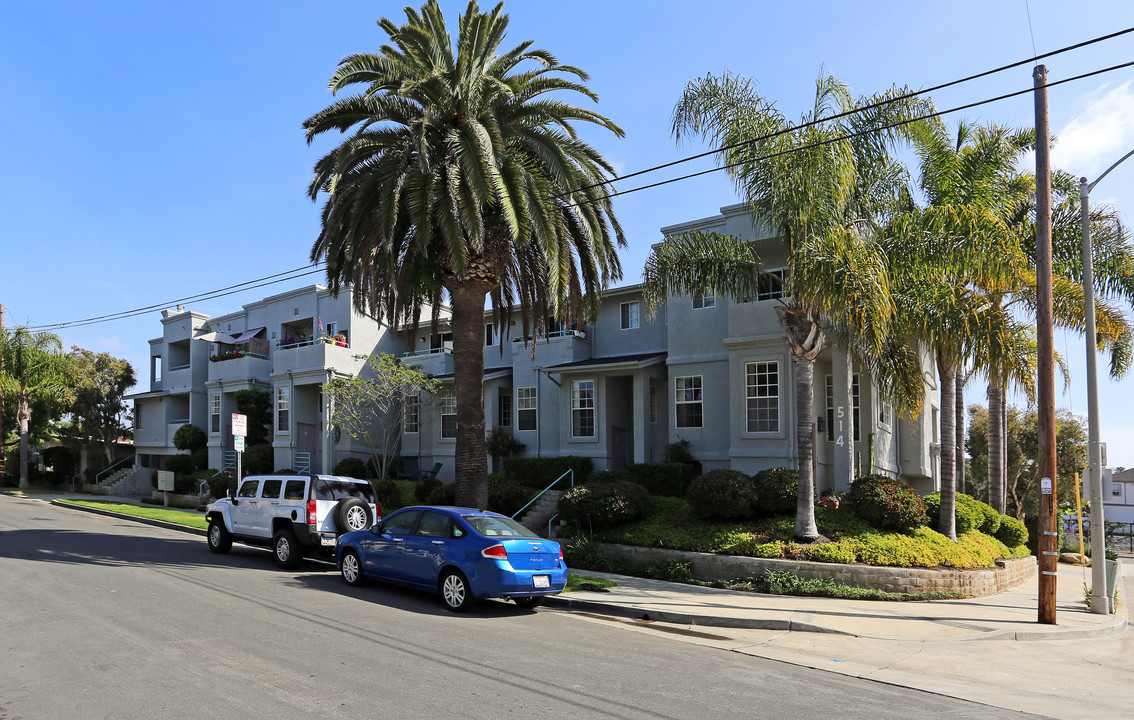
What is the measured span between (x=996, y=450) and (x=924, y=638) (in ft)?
45.7

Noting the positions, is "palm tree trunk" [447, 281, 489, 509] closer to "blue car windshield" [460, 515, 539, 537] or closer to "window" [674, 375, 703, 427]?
"blue car windshield" [460, 515, 539, 537]

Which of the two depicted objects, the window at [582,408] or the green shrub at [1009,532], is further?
the window at [582,408]

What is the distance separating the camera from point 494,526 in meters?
11.9

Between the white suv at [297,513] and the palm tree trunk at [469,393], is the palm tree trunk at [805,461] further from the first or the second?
the white suv at [297,513]

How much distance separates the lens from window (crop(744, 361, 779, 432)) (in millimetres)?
20719

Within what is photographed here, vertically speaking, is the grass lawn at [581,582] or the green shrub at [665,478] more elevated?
the green shrub at [665,478]

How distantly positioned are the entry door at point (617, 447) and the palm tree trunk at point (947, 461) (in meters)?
10.4

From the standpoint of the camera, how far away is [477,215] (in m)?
15.5

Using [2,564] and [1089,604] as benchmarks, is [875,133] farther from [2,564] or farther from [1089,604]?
[2,564]

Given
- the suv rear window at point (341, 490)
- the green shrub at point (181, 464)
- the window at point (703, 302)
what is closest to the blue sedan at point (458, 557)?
the suv rear window at point (341, 490)

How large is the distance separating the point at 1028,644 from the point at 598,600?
630 cm

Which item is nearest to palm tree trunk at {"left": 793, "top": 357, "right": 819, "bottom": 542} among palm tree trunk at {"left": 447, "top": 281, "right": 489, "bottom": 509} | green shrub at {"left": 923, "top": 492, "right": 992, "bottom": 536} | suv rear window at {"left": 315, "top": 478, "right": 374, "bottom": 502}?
green shrub at {"left": 923, "top": 492, "right": 992, "bottom": 536}

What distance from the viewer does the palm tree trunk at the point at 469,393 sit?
17.1 m

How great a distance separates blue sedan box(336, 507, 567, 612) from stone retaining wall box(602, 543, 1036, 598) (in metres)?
4.62
